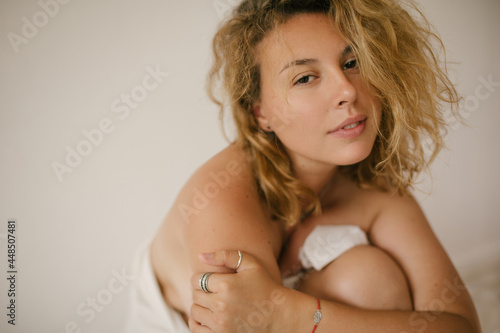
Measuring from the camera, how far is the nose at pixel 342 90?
1.14m

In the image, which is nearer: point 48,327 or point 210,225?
point 210,225

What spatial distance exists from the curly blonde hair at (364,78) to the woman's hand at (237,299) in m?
0.37

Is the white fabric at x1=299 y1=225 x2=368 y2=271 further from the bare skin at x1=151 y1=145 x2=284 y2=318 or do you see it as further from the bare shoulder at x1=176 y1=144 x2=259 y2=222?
the bare shoulder at x1=176 y1=144 x2=259 y2=222

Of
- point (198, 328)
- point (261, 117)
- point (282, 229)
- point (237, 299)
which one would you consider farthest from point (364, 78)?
point (198, 328)

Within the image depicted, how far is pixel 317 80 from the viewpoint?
1.18m

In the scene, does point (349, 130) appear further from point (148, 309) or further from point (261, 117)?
point (148, 309)

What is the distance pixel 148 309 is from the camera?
4.68 ft

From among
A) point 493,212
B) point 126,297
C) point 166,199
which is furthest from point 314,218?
point 493,212

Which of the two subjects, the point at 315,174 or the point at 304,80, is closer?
the point at 304,80

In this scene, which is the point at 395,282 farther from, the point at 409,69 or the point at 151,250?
the point at 151,250

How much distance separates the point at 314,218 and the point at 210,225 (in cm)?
54

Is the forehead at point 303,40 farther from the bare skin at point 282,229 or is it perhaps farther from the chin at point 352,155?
the chin at point 352,155

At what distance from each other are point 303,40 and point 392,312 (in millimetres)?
797

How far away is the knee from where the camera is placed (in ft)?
4.01
